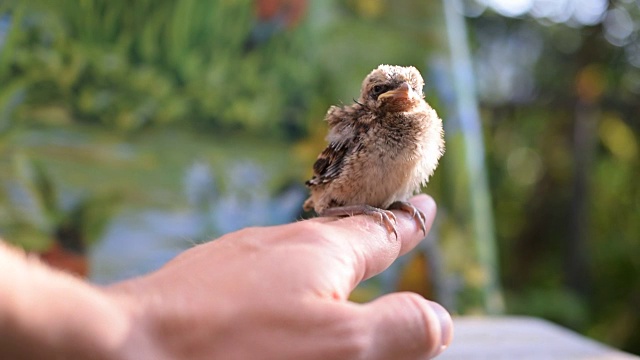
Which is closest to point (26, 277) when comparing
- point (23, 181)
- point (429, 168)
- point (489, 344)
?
point (429, 168)

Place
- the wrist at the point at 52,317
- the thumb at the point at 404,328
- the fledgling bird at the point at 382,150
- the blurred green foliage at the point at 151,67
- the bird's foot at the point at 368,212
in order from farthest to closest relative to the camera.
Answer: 1. the blurred green foliage at the point at 151,67
2. the fledgling bird at the point at 382,150
3. the bird's foot at the point at 368,212
4. the thumb at the point at 404,328
5. the wrist at the point at 52,317

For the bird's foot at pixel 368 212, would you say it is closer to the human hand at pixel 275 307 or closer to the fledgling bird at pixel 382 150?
the fledgling bird at pixel 382 150

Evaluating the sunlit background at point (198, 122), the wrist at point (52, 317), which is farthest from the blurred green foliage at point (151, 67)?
the wrist at point (52, 317)

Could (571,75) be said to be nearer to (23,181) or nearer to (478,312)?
(478,312)

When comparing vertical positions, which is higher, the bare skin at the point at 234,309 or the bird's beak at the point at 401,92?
the bird's beak at the point at 401,92

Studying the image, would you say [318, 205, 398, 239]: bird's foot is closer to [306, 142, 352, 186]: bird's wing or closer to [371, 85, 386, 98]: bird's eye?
[306, 142, 352, 186]: bird's wing

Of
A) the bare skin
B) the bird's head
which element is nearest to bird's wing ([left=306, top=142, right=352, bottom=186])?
the bird's head

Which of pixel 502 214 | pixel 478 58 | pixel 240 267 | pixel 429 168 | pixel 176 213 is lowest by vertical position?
pixel 240 267

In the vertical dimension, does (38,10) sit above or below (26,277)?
above
